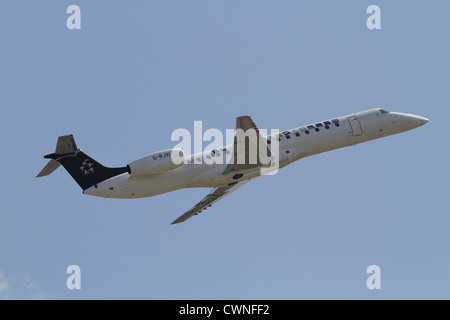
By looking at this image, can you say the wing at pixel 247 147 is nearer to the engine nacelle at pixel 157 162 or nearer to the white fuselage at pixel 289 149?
the white fuselage at pixel 289 149

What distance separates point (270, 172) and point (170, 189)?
537cm

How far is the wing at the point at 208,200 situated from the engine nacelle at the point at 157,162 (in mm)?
5292

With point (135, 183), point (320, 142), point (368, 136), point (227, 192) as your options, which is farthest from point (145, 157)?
point (368, 136)

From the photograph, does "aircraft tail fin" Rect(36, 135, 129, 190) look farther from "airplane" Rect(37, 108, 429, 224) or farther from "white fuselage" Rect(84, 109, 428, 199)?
"white fuselage" Rect(84, 109, 428, 199)

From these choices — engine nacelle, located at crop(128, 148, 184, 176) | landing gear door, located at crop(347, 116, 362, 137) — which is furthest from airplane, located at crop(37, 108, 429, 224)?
landing gear door, located at crop(347, 116, 362, 137)

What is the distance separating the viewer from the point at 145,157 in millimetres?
33500

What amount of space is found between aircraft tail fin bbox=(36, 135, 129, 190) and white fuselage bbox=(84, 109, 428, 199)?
434 mm

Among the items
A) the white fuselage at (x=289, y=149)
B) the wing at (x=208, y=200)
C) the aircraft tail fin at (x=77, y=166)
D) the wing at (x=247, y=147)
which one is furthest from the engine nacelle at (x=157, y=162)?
the wing at (x=208, y=200)

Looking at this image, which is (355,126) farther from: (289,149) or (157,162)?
(157,162)

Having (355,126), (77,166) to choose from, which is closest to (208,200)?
(77,166)

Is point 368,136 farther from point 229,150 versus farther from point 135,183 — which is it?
point 135,183

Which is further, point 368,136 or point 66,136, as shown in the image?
point 368,136

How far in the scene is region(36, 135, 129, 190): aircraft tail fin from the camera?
3425 centimetres

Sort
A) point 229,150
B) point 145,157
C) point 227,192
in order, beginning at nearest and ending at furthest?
point 145,157 < point 229,150 < point 227,192
